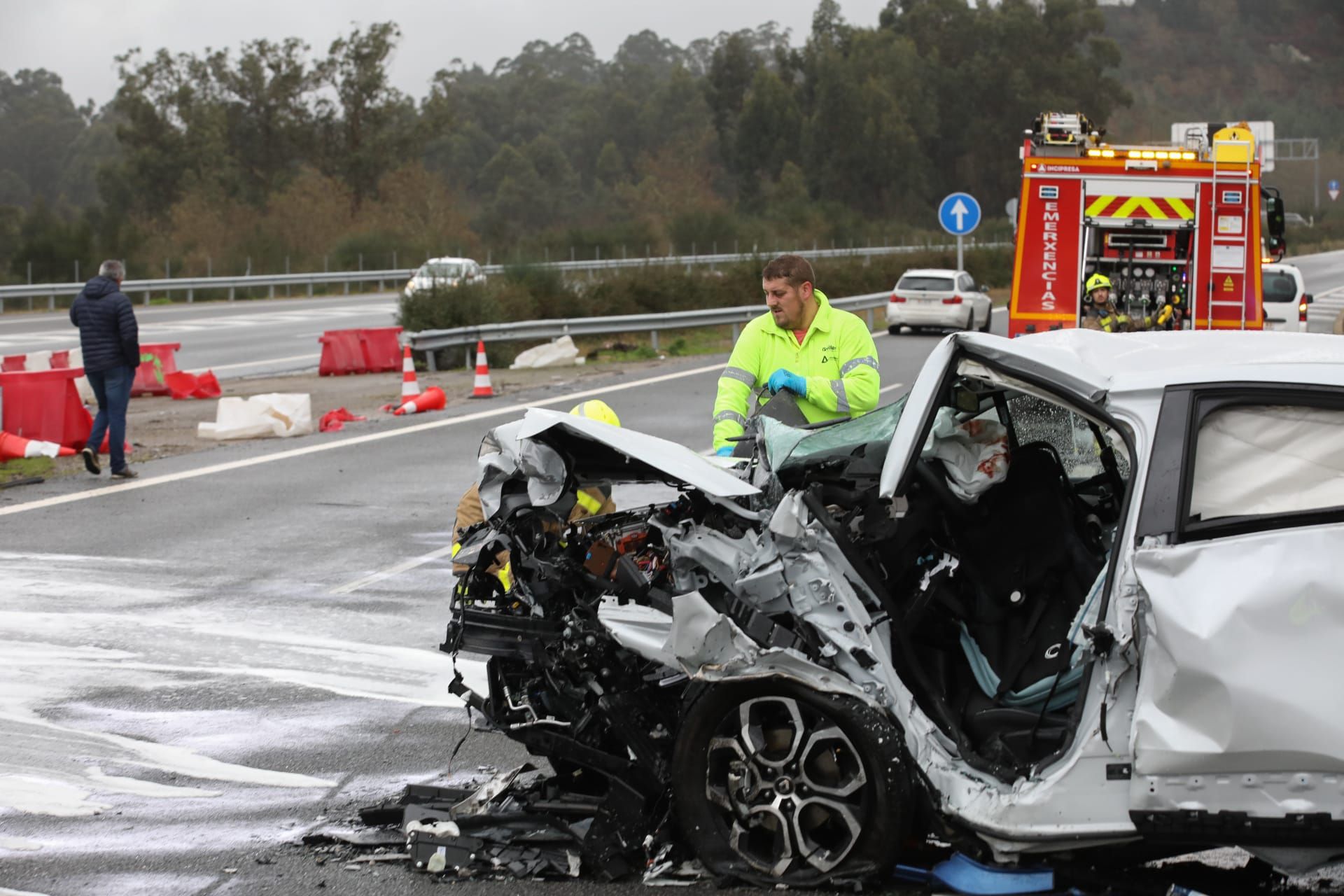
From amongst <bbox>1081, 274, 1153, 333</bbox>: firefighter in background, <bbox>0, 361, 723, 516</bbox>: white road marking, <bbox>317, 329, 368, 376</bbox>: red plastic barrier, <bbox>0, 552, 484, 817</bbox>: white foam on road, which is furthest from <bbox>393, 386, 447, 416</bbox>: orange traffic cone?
<bbox>0, 552, 484, 817</bbox>: white foam on road

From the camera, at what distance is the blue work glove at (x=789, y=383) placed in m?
6.22

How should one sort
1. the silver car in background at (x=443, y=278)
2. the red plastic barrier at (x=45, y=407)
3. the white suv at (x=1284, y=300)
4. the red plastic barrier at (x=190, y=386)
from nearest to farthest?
the red plastic barrier at (x=45, y=407) < the red plastic barrier at (x=190, y=386) < the silver car in background at (x=443, y=278) < the white suv at (x=1284, y=300)

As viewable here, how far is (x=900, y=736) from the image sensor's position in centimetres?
422

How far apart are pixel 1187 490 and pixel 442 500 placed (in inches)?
339

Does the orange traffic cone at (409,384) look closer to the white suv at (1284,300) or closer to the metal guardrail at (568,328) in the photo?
the metal guardrail at (568,328)

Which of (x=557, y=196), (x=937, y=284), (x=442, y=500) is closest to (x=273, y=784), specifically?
(x=442, y=500)

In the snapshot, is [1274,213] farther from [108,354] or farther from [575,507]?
[575,507]

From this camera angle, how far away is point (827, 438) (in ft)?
16.0

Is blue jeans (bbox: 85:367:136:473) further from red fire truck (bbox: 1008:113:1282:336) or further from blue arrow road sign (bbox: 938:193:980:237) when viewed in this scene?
blue arrow road sign (bbox: 938:193:980:237)

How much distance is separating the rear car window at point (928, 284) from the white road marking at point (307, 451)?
36.1 feet

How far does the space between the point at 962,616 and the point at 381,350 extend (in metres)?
19.4

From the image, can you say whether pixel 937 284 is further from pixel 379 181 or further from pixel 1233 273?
pixel 379 181

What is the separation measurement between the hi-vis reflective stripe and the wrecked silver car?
39.9ft

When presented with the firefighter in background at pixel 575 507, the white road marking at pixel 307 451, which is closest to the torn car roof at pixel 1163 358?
the firefighter in background at pixel 575 507
